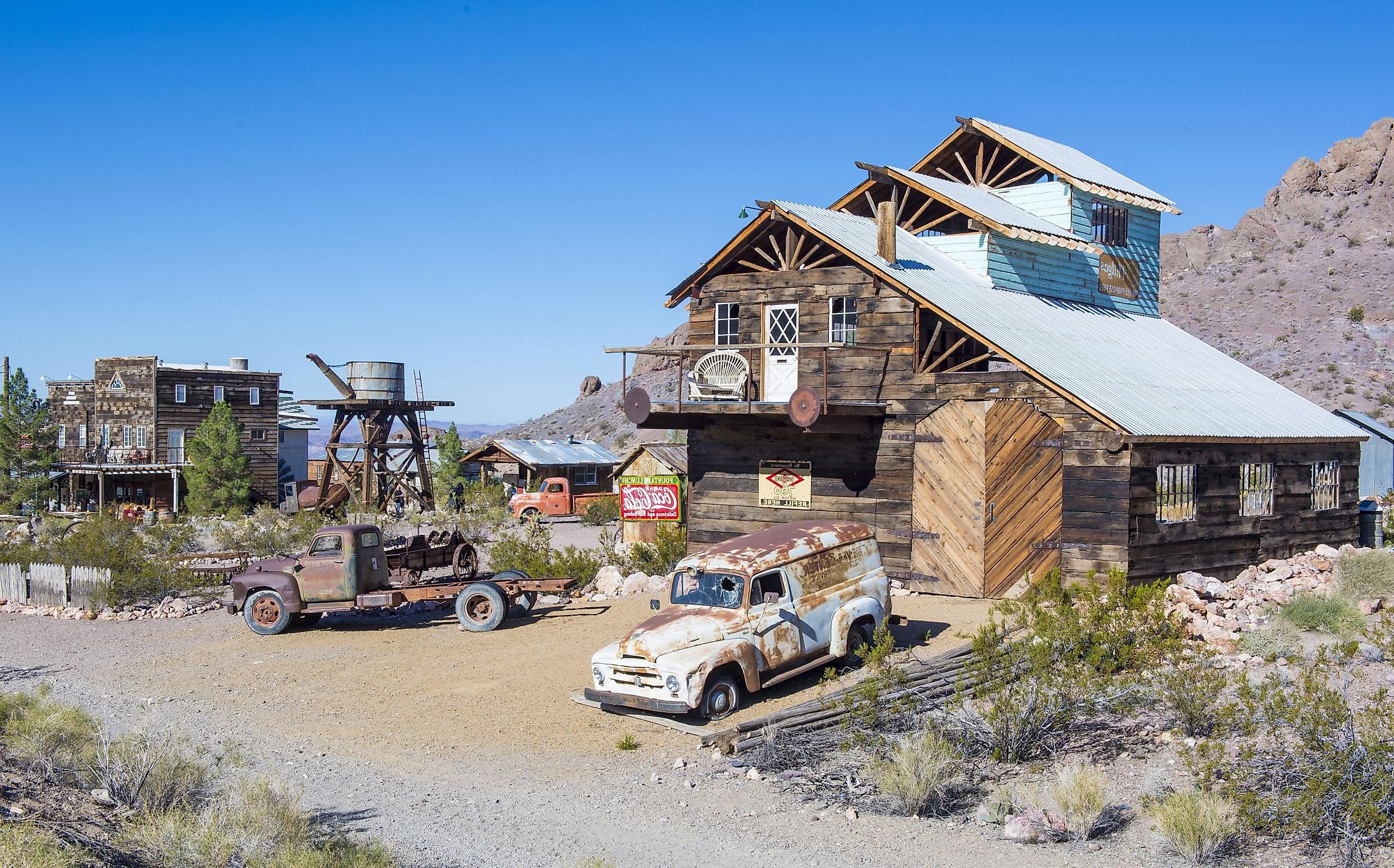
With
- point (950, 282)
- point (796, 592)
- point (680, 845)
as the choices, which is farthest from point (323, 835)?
point (950, 282)

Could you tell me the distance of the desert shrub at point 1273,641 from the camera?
14211mm

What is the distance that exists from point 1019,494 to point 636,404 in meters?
7.36

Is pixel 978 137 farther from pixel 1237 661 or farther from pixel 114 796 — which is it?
pixel 114 796

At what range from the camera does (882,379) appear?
21.0 meters

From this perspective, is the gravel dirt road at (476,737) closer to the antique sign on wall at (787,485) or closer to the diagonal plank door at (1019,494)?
the diagonal plank door at (1019,494)

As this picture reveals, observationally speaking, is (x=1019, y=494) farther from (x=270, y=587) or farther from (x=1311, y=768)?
(x=270, y=587)

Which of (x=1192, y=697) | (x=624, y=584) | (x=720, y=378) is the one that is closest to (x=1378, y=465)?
(x=720, y=378)

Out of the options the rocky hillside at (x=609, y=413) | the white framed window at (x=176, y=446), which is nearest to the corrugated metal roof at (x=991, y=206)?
the white framed window at (x=176, y=446)

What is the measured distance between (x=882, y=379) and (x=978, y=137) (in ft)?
35.5

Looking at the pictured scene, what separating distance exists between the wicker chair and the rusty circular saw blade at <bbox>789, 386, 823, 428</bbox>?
2398mm

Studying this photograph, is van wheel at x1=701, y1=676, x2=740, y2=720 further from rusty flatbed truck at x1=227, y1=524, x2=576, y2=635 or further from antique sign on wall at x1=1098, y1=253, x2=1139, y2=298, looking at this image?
antique sign on wall at x1=1098, y1=253, x2=1139, y2=298

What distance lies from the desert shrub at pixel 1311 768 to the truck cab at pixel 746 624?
4.72 meters

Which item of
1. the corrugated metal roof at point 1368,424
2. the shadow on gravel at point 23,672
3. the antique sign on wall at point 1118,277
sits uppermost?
the antique sign on wall at point 1118,277

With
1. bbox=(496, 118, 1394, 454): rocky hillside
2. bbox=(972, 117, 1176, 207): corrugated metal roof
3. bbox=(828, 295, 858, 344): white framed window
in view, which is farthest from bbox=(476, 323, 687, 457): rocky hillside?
bbox=(828, 295, 858, 344): white framed window
